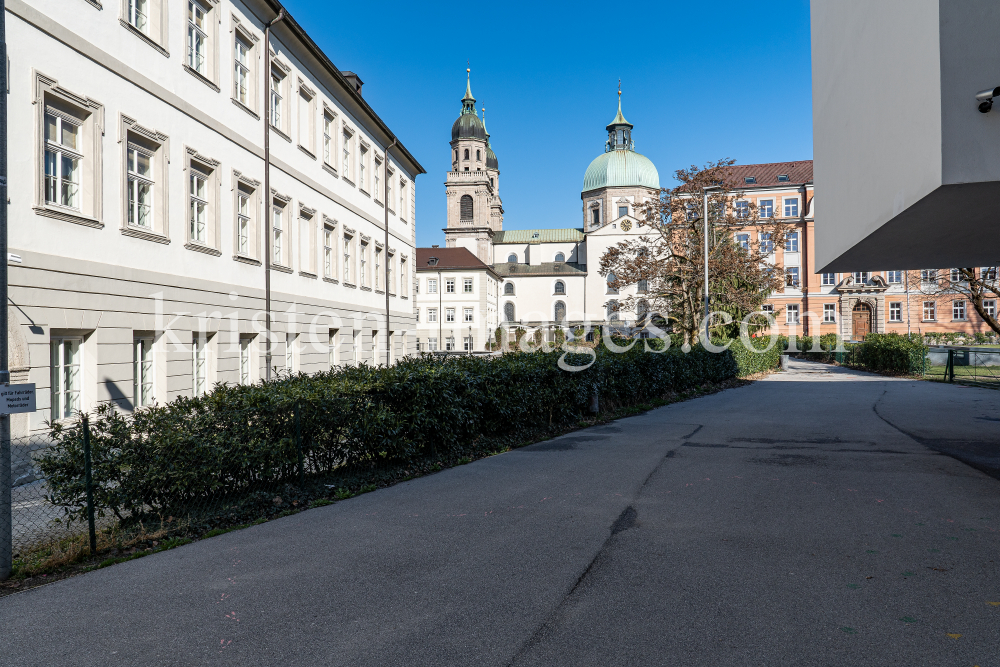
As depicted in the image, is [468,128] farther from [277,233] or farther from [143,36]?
[143,36]

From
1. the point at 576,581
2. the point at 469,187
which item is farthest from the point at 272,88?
the point at 469,187

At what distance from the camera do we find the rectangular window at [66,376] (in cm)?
1047

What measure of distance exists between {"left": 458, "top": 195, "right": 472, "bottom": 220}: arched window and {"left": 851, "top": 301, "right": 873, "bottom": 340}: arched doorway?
5050 cm

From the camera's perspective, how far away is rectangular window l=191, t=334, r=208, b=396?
14.4m

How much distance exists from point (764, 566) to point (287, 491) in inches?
195

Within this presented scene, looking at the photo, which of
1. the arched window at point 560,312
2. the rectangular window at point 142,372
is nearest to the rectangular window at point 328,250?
the rectangular window at point 142,372

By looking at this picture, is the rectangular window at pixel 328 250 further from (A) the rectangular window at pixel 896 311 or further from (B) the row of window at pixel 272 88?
(A) the rectangular window at pixel 896 311

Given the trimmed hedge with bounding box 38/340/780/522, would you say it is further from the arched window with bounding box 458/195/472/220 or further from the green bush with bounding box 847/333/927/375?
the arched window with bounding box 458/195/472/220

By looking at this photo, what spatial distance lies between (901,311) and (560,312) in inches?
1561

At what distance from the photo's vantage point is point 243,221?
1723cm

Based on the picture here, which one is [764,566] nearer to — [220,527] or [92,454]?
[220,527]

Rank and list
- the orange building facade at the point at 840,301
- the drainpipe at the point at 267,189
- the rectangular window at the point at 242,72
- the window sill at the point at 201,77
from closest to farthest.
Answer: the window sill at the point at 201,77 → the rectangular window at the point at 242,72 → the drainpipe at the point at 267,189 → the orange building facade at the point at 840,301

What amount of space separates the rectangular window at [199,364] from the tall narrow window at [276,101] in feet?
22.9

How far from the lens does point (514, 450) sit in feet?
36.2
